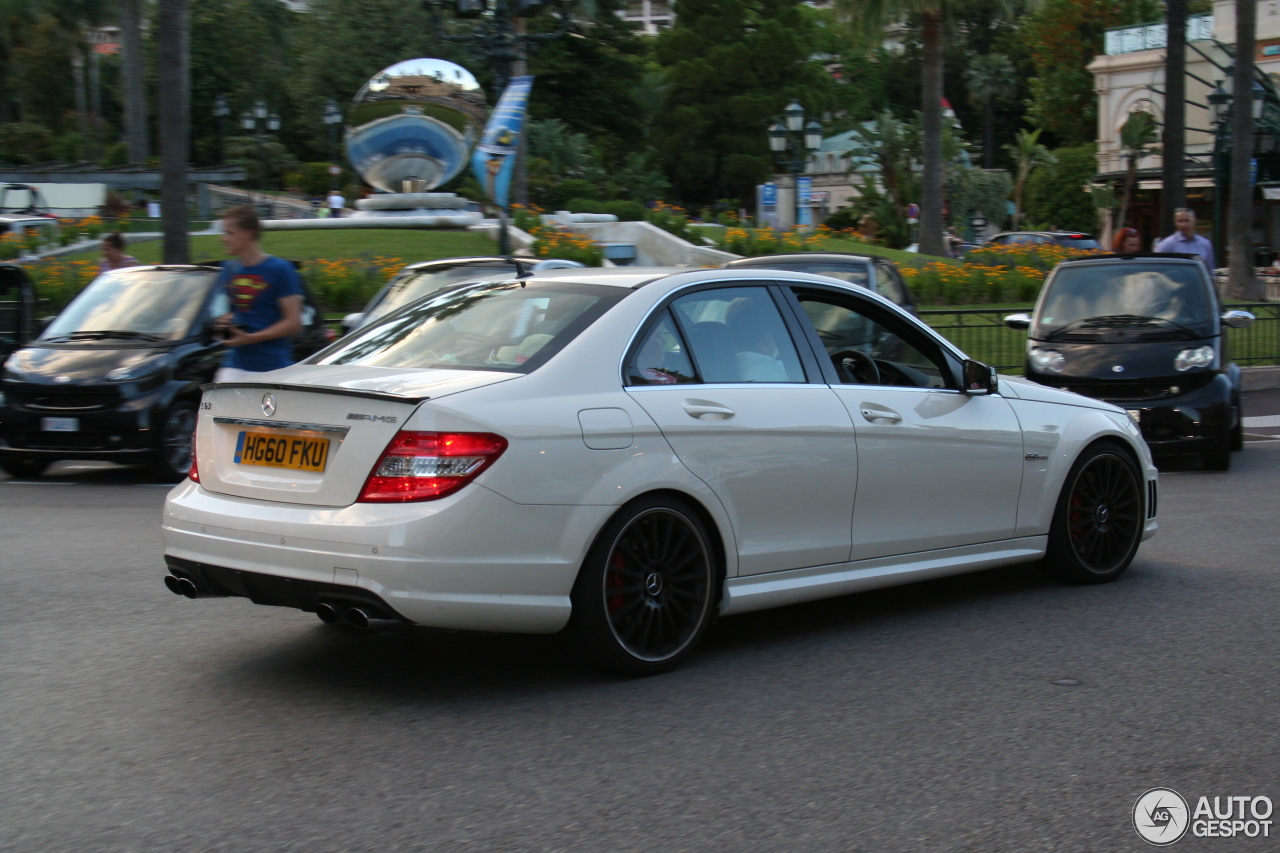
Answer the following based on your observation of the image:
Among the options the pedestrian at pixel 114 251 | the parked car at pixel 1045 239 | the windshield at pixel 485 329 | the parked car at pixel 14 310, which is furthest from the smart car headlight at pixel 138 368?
the parked car at pixel 1045 239

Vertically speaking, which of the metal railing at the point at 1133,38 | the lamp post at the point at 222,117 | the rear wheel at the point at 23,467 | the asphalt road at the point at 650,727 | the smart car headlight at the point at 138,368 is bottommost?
the rear wheel at the point at 23,467

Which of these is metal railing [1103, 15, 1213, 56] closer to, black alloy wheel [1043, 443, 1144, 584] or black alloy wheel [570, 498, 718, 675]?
black alloy wheel [1043, 443, 1144, 584]

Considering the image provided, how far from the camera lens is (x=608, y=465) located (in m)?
4.75

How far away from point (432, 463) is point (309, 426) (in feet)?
1.73

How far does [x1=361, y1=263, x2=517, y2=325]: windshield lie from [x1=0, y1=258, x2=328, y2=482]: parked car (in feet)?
5.52

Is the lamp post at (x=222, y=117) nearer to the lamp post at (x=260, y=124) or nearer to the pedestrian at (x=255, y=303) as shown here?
the lamp post at (x=260, y=124)

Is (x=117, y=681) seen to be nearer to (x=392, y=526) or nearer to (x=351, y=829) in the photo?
(x=392, y=526)

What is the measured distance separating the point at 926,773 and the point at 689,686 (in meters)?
1.13

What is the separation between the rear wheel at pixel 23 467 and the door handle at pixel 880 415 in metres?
7.79

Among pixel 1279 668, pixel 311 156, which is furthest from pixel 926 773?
pixel 311 156

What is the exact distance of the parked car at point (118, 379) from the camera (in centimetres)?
1055

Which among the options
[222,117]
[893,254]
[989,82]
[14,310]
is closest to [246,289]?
[14,310]

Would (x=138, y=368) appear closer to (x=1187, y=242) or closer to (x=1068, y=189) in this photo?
(x=1187, y=242)

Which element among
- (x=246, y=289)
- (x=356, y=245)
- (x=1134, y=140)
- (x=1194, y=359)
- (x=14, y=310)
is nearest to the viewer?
(x=246, y=289)
